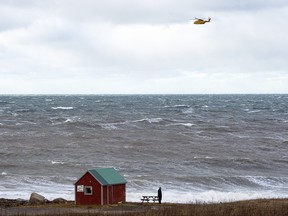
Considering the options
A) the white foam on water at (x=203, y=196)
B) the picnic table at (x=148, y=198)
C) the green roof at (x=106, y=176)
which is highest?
the green roof at (x=106, y=176)

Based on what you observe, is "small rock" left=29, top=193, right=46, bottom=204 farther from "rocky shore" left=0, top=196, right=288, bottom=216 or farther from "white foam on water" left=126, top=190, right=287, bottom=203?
"white foam on water" left=126, top=190, right=287, bottom=203

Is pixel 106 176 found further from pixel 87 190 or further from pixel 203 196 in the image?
pixel 203 196

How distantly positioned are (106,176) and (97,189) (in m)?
1.04

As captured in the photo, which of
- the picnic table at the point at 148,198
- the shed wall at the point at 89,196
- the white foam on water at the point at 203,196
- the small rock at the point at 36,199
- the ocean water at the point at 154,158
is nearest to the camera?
the small rock at the point at 36,199

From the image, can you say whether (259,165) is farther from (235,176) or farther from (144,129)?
(144,129)

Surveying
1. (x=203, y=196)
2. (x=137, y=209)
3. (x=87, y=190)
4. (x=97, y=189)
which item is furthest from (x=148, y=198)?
(x=203, y=196)

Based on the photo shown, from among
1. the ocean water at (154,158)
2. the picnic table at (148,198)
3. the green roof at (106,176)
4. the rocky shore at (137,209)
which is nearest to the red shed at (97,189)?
the green roof at (106,176)

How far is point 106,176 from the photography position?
36.0m

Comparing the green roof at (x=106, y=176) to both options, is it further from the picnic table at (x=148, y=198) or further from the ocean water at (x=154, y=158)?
the ocean water at (x=154, y=158)

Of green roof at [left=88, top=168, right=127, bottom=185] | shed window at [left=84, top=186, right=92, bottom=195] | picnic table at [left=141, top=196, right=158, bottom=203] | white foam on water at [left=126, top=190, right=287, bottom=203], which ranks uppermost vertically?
green roof at [left=88, top=168, right=127, bottom=185]

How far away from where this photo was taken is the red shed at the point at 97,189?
3522 centimetres

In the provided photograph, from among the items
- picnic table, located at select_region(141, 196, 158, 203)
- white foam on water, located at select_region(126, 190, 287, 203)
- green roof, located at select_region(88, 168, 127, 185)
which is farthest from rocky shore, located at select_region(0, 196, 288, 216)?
white foam on water, located at select_region(126, 190, 287, 203)

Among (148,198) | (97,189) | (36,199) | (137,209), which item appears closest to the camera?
(137,209)

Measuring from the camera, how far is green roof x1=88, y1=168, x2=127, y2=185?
35.4 metres
